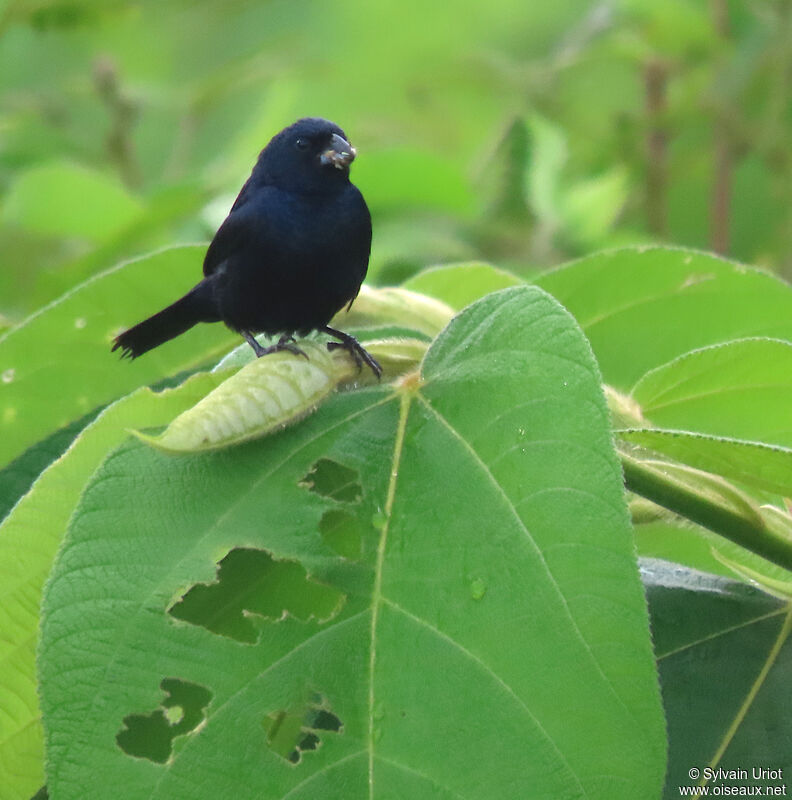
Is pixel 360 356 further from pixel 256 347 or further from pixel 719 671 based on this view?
pixel 719 671

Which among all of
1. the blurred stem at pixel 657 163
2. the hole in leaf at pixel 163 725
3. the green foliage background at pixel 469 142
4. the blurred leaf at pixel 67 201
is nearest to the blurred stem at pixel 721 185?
the green foliage background at pixel 469 142

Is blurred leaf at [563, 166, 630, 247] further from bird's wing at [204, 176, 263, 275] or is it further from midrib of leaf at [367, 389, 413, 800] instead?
midrib of leaf at [367, 389, 413, 800]

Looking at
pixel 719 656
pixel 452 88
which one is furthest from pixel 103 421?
pixel 452 88

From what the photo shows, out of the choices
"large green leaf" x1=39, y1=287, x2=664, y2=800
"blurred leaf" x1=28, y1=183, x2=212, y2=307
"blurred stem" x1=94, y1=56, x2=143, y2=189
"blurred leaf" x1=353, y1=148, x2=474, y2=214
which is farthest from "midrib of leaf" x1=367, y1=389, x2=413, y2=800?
"blurred stem" x1=94, y1=56, x2=143, y2=189

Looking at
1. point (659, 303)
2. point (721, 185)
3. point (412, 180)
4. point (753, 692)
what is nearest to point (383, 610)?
point (753, 692)

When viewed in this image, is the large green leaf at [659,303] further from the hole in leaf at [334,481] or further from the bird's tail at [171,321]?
the hole in leaf at [334,481]

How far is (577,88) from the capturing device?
3537mm

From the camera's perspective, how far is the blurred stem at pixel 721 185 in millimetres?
2791

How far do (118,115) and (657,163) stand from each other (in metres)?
1.46

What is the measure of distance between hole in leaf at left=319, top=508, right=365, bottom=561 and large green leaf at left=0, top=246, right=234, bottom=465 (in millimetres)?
551

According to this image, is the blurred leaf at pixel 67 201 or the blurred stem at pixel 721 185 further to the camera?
the blurred stem at pixel 721 185

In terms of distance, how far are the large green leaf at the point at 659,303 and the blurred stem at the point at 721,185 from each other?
1.29 m

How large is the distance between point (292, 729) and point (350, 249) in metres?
0.84

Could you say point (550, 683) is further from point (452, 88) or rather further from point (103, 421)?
point (452, 88)
